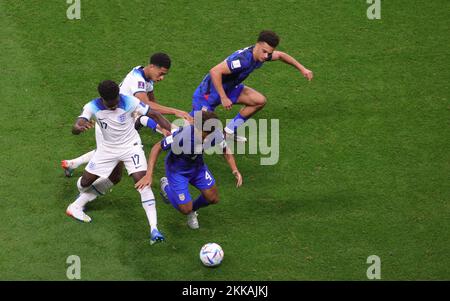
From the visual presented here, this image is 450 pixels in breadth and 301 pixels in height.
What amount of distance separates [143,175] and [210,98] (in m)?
1.94

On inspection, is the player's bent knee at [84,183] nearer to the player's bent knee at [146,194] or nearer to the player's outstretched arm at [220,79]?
the player's bent knee at [146,194]

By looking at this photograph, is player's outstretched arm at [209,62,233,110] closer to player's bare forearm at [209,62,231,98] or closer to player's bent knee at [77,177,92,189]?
player's bare forearm at [209,62,231,98]

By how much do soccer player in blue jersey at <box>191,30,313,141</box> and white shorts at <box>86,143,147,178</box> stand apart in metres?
1.51

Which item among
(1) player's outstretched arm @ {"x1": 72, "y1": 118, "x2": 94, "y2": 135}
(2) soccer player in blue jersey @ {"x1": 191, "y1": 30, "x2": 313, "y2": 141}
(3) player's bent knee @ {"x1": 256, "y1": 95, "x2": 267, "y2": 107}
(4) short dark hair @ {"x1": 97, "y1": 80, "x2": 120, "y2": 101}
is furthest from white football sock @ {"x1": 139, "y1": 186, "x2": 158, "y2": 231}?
(3) player's bent knee @ {"x1": 256, "y1": 95, "x2": 267, "y2": 107}

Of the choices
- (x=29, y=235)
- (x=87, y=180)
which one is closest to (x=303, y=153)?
(x=87, y=180)

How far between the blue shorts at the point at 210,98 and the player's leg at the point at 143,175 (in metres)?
1.61

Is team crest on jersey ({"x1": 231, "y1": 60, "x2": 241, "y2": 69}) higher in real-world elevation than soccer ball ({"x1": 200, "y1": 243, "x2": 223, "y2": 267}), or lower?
higher

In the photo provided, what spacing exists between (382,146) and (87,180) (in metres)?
4.39

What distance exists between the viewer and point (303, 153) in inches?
480

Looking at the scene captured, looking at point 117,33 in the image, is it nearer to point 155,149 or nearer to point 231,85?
point 231,85

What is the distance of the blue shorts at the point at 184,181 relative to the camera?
10.5m

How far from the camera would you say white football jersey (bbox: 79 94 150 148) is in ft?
33.4

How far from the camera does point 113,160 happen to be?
10508mm

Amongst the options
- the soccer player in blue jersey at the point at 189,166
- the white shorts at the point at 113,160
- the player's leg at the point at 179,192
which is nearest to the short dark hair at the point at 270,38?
the soccer player in blue jersey at the point at 189,166
